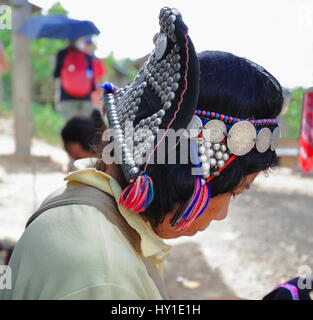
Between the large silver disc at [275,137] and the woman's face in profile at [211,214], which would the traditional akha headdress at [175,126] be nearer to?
the large silver disc at [275,137]

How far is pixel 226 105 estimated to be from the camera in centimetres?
114

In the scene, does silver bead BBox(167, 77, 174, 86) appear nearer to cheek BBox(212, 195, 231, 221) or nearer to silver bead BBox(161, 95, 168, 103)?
silver bead BBox(161, 95, 168, 103)

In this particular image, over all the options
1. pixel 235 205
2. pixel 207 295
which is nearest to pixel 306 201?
pixel 235 205

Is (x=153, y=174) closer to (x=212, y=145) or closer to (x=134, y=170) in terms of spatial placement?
(x=134, y=170)

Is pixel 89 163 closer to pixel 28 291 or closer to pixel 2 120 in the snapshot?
pixel 28 291

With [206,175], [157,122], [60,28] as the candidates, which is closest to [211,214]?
[206,175]

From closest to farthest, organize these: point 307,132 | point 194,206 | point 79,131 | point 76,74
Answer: point 194,206 < point 307,132 < point 79,131 < point 76,74

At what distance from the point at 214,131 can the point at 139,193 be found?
12.0 inches

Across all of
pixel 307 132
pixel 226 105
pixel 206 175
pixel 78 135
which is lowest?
pixel 78 135

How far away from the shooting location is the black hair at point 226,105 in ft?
3.62

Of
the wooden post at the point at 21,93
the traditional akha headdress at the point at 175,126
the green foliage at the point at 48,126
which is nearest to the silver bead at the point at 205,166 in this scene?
the traditional akha headdress at the point at 175,126

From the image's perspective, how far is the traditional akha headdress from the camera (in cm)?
104

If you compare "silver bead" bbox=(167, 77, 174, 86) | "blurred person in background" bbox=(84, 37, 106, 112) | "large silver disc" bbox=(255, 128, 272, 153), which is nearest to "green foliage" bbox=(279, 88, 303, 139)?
"large silver disc" bbox=(255, 128, 272, 153)

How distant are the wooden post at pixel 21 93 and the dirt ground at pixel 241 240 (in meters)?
0.87
